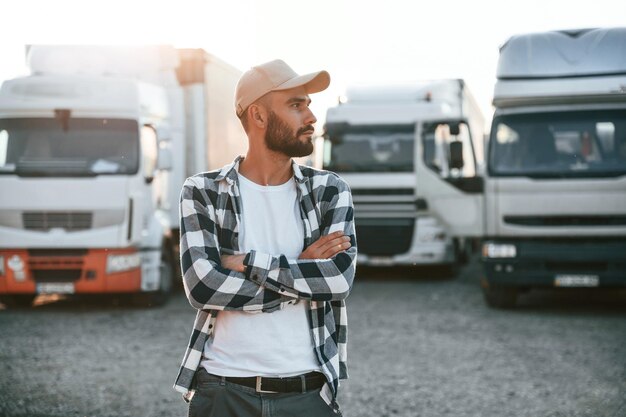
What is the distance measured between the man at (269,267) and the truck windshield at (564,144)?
7864 millimetres

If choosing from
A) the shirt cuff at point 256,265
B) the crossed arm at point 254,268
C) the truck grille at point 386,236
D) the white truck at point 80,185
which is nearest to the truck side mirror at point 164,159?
the white truck at point 80,185

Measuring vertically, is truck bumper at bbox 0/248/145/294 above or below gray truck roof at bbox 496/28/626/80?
below

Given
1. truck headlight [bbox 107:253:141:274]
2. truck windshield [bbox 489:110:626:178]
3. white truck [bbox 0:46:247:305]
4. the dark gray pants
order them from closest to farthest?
the dark gray pants, truck windshield [bbox 489:110:626:178], white truck [bbox 0:46:247:305], truck headlight [bbox 107:253:141:274]

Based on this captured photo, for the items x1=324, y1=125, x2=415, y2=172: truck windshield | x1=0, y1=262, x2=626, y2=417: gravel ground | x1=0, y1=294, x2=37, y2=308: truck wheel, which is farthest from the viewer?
x1=324, y1=125, x2=415, y2=172: truck windshield

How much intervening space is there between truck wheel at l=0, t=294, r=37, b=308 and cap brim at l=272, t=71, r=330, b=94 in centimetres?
1014

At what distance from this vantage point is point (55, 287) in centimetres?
1123

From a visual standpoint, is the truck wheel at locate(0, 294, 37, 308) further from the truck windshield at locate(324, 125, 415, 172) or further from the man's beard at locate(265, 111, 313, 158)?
the man's beard at locate(265, 111, 313, 158)

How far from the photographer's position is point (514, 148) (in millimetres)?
10594

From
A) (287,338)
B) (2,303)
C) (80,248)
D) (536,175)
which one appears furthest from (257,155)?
(2,303)

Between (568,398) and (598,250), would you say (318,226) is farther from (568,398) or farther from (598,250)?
(598,250)

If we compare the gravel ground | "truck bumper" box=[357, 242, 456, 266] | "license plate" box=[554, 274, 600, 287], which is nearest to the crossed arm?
the gravel ground

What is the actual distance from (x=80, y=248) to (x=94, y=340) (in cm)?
230

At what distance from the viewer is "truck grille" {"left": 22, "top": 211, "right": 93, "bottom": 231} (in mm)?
11234

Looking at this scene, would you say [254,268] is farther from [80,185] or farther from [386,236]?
[386,236]
